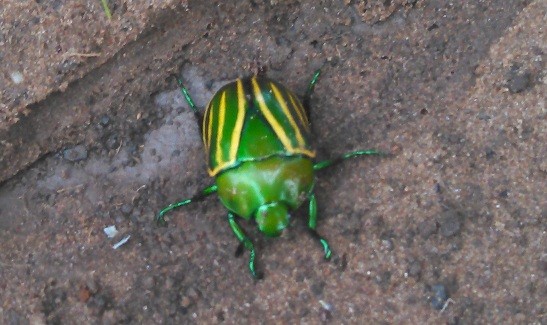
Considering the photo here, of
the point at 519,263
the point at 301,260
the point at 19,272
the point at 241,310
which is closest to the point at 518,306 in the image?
the point at 519,263

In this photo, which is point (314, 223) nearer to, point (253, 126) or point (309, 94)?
point (253, 126)

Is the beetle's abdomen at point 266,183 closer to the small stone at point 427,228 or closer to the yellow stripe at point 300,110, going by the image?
the yellow stripe at point 300,110

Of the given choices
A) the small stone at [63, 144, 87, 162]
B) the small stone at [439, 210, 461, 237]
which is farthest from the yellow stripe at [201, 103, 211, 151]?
the small stone at [439, 210, 461, 237]

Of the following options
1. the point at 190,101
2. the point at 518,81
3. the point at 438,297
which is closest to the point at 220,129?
the point at 190,101

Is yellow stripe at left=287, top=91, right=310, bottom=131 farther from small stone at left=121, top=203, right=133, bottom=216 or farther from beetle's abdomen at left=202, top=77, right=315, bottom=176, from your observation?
small stone at left=121, top=203, right=133, bottom=216

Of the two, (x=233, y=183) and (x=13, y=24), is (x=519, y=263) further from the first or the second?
(x=13, y=24)

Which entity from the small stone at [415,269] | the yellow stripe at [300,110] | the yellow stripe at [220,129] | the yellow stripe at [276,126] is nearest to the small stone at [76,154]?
the yellow stripe at [220,129]
